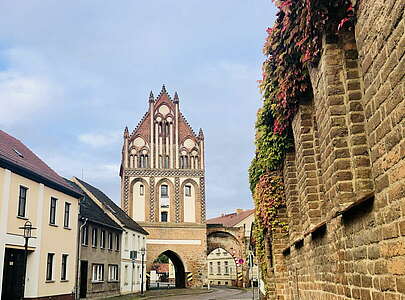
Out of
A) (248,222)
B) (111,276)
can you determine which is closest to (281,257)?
(111,276)

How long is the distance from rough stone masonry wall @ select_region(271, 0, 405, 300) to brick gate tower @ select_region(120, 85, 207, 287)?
4473cm

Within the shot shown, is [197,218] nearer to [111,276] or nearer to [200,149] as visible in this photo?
[200,149]

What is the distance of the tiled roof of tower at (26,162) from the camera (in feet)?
72.0

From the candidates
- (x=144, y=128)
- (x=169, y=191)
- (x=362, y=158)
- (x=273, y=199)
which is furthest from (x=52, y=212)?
(x=144, y=128)

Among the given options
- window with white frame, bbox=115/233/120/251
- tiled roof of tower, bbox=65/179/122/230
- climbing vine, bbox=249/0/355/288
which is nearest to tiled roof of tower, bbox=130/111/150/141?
tiled roof of tower, bbox=65/179/122/230

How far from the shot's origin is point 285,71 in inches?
348

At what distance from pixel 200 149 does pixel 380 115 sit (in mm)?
49861

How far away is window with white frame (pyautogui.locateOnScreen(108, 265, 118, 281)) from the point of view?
37.8 meters

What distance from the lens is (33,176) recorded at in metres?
23.5

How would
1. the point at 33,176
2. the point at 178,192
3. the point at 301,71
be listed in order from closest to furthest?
the point at 301,71
the point at 33,176
the point at 178,192

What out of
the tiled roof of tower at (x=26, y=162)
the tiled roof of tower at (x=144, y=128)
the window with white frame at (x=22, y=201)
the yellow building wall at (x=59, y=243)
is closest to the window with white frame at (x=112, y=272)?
the yellow building wall at (x=59, y=243)

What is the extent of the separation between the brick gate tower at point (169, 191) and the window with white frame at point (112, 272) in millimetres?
12262

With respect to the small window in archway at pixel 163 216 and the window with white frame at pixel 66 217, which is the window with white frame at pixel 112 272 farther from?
the small window in archway at pixel 163 216

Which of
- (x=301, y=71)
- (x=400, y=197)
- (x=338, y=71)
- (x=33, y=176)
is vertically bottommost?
(x=400, y=197)
